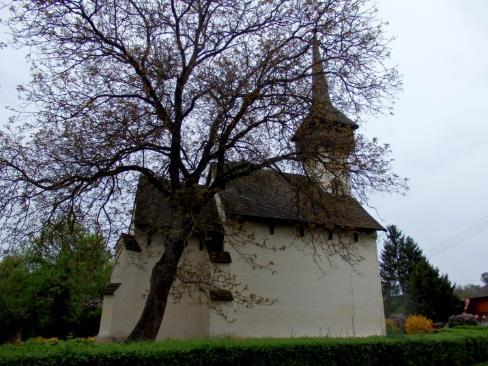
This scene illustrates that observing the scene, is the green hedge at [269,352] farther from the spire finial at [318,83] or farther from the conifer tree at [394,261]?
the conifer tree at [394,261]

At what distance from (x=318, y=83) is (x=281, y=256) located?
25.0 ft

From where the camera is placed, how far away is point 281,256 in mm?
16438

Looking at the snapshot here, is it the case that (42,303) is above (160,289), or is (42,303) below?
below

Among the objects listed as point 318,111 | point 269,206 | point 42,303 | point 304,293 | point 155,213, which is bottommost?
point 42,303

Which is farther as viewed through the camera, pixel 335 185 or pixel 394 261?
pixel 394 261

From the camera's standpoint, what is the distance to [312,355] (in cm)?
934

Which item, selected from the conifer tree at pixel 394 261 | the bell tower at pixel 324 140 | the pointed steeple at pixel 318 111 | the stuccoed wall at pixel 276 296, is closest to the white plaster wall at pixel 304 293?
the stuccoed wall at pixel 276 296

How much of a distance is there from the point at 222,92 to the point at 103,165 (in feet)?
12.5

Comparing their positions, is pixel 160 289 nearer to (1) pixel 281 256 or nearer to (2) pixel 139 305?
(2) pixel 139 305

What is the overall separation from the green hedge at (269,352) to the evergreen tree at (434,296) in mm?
14677

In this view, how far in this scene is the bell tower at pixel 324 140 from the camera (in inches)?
448

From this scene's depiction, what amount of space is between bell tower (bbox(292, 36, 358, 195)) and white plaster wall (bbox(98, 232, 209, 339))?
6292mm

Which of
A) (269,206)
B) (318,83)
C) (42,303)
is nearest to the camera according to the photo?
(318,83)

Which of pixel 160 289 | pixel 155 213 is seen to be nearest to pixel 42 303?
pixel 155 213
